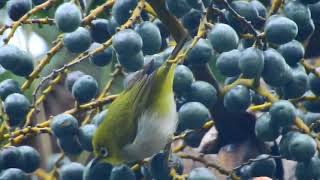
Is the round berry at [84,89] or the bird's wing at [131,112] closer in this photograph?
the round berry at [84,89]

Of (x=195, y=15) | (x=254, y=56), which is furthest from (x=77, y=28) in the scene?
(x=254, y=56)

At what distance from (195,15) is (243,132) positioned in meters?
0.44

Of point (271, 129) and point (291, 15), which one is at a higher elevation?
point (291, 15)

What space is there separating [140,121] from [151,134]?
1.8 inches

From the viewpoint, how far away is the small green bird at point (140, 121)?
1898mm

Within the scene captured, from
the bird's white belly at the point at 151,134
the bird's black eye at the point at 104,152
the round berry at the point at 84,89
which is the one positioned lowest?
the bird's white belly at the point at 151,134

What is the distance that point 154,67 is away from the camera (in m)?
1.90

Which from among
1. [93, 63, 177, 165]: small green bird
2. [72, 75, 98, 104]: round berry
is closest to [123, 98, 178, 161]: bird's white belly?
[93, 63, 177, 165]: small green bird

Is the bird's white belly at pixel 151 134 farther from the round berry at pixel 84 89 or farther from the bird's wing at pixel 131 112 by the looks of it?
the round berry at pixel 84 89

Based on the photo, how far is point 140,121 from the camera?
2.03 meters

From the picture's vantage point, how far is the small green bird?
1.90 m

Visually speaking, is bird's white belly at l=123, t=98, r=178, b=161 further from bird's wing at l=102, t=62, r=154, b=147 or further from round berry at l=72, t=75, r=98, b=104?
round berry at l=72, t=75, r=98, b=104

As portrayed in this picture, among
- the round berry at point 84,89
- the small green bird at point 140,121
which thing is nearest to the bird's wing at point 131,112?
the small green bird at point 140,121

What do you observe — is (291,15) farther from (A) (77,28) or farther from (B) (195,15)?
(A) (77,28)
